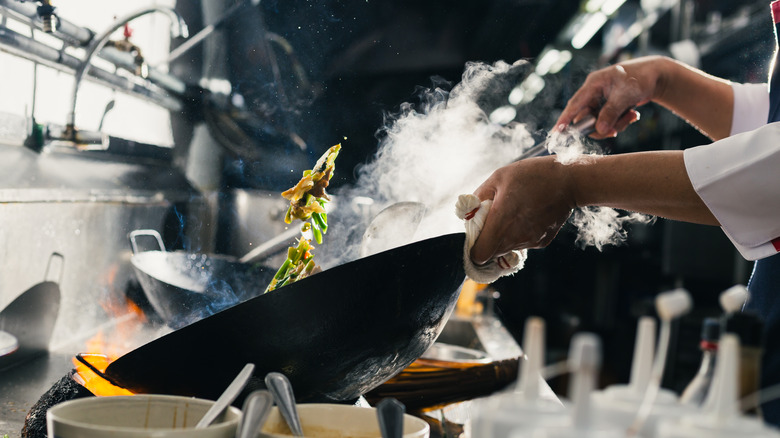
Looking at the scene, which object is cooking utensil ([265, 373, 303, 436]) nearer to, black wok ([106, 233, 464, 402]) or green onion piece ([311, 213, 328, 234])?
black wok ([106, 233, 464, 402])

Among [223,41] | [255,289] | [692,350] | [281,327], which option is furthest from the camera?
[692,350]

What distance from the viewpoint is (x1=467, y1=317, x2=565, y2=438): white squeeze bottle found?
0.44m

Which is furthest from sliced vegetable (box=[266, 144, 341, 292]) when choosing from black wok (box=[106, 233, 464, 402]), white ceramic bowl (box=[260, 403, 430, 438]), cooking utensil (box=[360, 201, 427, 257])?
white ceramic bowl (box=[260, 403, 430, 438])

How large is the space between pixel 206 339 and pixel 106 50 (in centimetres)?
109

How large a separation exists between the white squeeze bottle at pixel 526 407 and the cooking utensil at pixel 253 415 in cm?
24

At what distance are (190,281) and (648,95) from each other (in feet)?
4.03

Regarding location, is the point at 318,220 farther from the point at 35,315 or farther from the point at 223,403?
the point at 35,315

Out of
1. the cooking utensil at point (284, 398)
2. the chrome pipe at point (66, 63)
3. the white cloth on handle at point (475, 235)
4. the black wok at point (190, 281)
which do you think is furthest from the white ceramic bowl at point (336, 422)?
the chrome pipe at point (66, 63)

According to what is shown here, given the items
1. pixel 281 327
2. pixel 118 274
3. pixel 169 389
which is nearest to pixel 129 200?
pixel 118 274

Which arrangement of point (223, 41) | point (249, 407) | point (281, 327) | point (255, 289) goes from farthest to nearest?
point (223, 41) < point (255, 289) < point (281, 327) < point (249, 407)

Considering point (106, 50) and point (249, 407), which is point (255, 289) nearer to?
point (106, 50)

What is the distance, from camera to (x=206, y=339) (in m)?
0.82

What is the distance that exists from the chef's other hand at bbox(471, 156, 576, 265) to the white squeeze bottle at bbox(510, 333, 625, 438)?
542 millimetres

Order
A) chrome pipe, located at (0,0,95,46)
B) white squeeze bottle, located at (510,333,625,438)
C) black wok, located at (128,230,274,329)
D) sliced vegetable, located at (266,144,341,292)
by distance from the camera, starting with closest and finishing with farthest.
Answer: white squeeze bottle, located at (510,333,625,438) < sliced vegetable, located at (266,144,341,292) < chrome pipe, located at (0,0,95,46) < black wok, located at (128,230,274,329)
